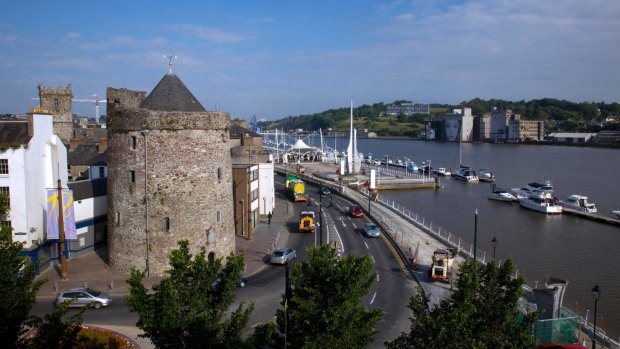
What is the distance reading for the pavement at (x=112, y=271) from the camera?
2283 cm

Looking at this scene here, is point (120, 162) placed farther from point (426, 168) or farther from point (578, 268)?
point (426, 168)

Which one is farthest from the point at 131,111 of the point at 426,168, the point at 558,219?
the point at 426,168

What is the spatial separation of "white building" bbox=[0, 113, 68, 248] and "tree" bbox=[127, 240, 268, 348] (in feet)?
58.6

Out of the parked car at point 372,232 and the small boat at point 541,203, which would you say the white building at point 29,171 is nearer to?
the parked car at point 372,232

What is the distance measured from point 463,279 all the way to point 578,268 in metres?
26.3

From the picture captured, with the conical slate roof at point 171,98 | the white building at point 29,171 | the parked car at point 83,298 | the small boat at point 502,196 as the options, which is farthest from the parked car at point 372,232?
the small boat at point 502,196

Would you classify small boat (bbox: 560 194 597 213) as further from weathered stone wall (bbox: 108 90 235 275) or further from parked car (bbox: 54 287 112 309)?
parked car (bbox: 54 287 112 309)

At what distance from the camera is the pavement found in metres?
22.8

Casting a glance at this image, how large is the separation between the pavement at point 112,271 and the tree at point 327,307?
771 centimetres

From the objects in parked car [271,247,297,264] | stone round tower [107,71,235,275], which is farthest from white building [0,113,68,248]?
parked car [271,247,297,264]

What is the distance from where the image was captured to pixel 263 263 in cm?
2844

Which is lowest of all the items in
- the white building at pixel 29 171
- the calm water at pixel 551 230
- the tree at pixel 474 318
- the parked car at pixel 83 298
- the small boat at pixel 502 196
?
the calm water at pixel 551 230

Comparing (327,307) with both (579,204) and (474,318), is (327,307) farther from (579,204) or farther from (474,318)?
(579,204)

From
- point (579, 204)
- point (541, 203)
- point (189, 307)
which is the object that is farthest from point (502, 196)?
point (189, 307)
